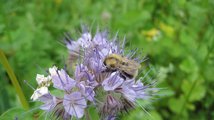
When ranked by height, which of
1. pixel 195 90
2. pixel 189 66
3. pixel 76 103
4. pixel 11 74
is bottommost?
pixel 195 90

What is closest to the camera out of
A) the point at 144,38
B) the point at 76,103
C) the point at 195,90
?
the point at 76,103

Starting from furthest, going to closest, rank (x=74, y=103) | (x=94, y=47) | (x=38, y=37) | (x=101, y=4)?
(x=101, y=4) → (x=38, y=37) → (x=94, y=47) → (x=74, y=103)

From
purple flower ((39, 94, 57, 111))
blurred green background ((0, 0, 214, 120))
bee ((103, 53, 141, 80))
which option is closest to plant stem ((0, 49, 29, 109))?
purple flower ((39, 94, 57, 111))

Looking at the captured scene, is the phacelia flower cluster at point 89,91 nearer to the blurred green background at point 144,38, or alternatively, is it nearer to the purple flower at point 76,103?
the purple flower at point 76,103

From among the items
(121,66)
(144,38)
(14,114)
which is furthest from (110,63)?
(144,38)

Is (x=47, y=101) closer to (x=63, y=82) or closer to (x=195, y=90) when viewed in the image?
(x=63, y=82)

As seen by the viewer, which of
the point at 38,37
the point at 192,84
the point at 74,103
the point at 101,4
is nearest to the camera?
the point at 74,103

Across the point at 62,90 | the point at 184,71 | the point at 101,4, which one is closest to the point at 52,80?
the point at 62,90

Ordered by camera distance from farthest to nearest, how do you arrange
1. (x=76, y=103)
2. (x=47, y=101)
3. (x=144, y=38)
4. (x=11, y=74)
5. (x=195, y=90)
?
(x=144, y=38) → (x=195, y=90) → (x=11, y=74) → (x=47, y=101) → (x=76, y=103)

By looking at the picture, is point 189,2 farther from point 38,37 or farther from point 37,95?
point 37,95
